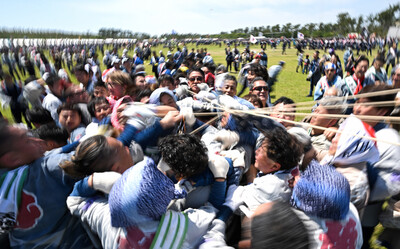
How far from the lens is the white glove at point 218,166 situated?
6.25ft

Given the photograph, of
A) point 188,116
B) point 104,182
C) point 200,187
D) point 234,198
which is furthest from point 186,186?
point 188,116

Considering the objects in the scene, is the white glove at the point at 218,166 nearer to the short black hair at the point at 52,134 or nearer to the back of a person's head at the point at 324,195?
the back of a person's head at the point at 324,195

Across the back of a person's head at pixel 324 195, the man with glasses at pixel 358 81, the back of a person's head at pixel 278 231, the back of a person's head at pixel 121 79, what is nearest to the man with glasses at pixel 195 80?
the back of a person's head at pixel 121 79

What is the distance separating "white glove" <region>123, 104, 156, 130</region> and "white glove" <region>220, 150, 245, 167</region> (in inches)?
29.7

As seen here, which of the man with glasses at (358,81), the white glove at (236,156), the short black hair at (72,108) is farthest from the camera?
the man with glasses at (358,81)

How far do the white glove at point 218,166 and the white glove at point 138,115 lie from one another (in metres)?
0.77

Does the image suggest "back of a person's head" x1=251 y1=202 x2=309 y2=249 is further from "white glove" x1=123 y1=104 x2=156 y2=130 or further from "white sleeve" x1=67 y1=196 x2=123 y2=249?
"white glove" x1=123 y1=104 x2=156 y2=130

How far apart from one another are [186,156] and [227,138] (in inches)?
27.5

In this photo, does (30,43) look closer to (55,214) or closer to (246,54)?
(246,54)

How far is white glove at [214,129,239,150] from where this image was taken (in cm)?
242

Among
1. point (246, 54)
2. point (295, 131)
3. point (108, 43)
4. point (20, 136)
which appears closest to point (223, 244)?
point (295, 131)

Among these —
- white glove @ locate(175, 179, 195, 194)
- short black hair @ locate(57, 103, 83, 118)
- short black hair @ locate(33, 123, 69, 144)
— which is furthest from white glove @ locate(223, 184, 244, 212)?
short black hair @ locate(57, 103, 83, 118)

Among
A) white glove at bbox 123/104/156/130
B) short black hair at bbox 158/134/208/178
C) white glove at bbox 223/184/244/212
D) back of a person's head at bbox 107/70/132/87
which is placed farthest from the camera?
back of a person's head at bbox 107/70/132/87

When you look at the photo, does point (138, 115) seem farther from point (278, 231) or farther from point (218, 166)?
A: point (278, 231)
